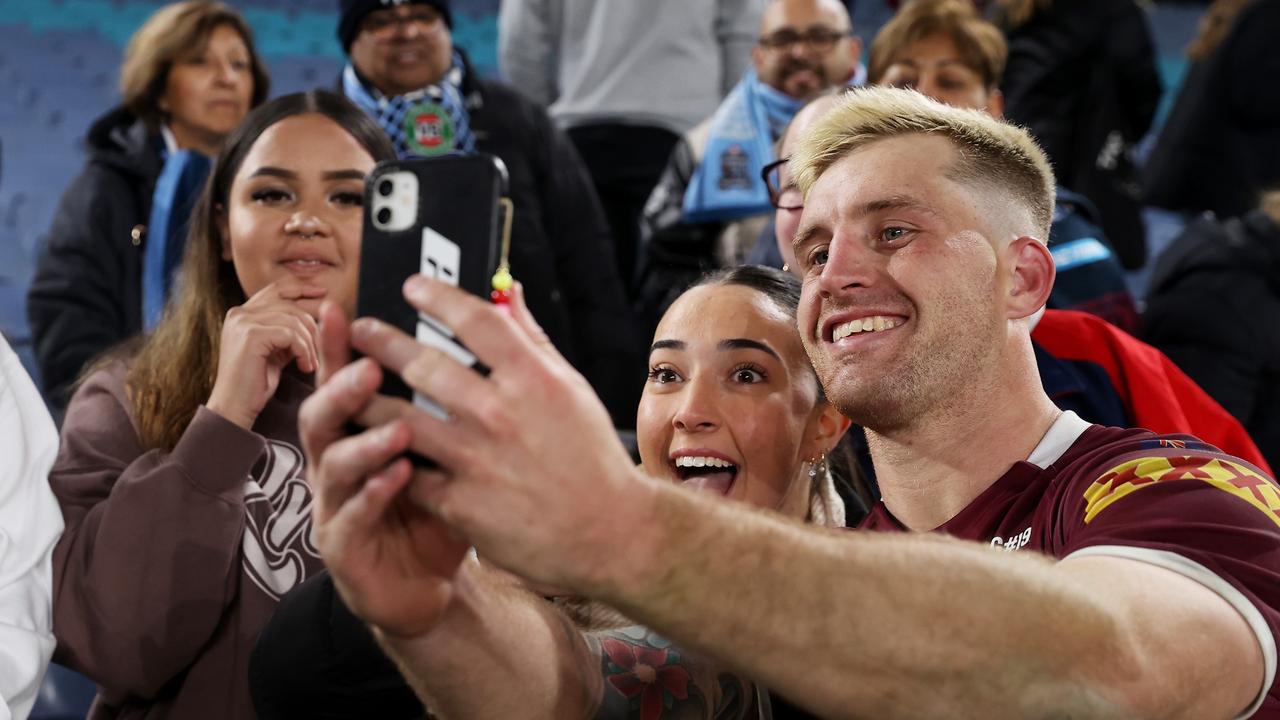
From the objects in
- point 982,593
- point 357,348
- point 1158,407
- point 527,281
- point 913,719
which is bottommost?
point 527,281

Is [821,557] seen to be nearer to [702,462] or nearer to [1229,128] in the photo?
[702,462]

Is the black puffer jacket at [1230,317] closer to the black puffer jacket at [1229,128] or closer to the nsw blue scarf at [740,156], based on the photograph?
the nsw blue scarf at [740,156]

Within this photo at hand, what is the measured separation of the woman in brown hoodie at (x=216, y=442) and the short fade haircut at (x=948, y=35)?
150 centimetres

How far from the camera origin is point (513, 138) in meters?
3.64

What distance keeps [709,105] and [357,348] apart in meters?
3.20

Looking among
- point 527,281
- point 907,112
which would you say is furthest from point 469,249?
point 527,281

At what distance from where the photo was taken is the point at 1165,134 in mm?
4684

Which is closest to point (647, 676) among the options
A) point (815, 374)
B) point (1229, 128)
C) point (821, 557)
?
point (821, 557)

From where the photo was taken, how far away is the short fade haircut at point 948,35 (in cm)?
358

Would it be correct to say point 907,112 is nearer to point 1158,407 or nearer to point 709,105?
point 1158,407

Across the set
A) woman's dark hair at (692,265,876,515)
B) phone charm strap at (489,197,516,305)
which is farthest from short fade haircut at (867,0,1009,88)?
phone charm strap at (489,197,516,305)

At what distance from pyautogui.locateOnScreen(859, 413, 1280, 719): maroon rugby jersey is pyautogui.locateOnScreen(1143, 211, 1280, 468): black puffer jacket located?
144cm

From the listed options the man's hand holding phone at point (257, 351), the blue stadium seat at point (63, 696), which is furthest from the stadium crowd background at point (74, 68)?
the man's hand holding phone at point (257, 351)

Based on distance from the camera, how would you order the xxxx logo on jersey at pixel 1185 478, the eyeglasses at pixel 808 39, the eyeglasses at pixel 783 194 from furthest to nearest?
the eyeglasses at pixel 808 39, the eyeglasses at pixel 783 194, the xxxx logo on jersey at pixel 1185 478
